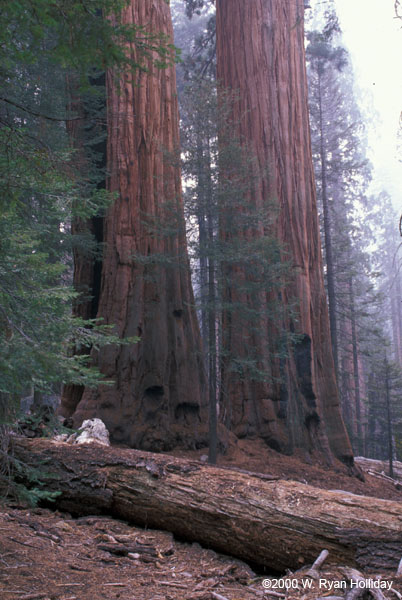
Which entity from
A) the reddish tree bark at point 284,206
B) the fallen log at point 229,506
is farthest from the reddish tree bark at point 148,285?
the fallen log at point 229,506

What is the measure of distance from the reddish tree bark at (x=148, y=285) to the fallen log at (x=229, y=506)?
2.35 meters

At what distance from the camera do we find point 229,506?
13.0 ft

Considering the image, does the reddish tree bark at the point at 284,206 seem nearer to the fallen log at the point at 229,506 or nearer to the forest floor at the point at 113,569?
the fallen log at the point at 229,506

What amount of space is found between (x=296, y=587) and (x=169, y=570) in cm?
99

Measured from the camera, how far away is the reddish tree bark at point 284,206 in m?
8.79

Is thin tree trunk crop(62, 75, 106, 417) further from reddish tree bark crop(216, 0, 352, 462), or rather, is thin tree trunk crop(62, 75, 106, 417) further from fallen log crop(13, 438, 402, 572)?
fallen log crop(13, 438, 402, 572)

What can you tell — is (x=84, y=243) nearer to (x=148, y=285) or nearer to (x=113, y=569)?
(x=148, y=285)

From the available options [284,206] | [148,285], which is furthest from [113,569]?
[284,206]

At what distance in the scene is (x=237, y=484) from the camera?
Answer: 421 cm

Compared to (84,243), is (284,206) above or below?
above

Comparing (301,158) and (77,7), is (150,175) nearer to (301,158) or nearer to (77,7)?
(301,158)

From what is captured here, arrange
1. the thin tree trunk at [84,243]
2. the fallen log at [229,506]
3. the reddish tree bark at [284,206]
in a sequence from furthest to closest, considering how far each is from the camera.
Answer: the reddish tree bark at [284,206] → the thin tree trunk at [84,243] → the fallen log at [229,506]

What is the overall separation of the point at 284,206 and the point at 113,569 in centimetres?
826

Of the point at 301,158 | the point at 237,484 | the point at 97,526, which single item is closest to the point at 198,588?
the point at 237,484
